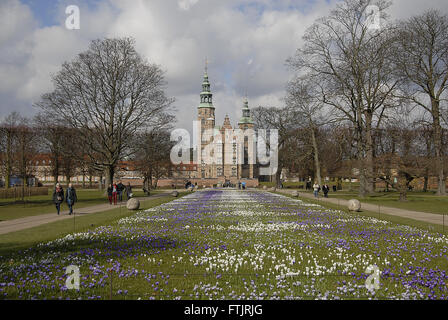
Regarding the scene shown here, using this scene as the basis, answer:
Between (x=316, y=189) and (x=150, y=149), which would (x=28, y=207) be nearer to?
(x=150, y=149)

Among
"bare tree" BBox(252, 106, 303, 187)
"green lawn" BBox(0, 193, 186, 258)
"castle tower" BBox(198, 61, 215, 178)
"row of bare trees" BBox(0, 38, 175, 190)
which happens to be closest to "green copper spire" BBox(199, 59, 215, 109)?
"castle tower" BBox(198, 61, 215, 178)

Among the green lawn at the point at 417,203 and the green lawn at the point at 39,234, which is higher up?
the green lawn at the point at 39,234

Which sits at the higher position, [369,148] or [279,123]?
[279,123]

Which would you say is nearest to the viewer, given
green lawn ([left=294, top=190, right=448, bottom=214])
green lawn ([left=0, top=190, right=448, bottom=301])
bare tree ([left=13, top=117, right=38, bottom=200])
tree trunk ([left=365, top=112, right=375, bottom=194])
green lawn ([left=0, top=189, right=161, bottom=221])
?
green lawn ([left=0, top=190, right=448, bottom=301])

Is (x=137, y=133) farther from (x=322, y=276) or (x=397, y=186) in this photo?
(x=322, y=276)

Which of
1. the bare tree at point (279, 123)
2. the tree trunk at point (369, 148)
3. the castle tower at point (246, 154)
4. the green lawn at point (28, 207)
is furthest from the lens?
the castle tower at point (246, 154)

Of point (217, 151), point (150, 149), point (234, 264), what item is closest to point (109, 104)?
point (150, 149)

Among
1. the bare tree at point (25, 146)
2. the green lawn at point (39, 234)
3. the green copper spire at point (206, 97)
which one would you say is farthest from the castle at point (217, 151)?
the green lawn at point (39, 234)

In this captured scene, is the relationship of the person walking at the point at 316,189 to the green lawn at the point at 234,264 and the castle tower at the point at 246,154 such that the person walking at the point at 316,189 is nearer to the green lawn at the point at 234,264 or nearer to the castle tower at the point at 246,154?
the green lawn at the point at 234,264

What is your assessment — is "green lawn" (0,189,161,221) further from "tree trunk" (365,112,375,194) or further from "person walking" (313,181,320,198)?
"tree trunk" (365,112,375,194)

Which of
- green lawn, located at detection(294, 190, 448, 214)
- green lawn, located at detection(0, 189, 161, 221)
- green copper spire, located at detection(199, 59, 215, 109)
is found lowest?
green lawn, located at detection(294, 190, 448, 214)

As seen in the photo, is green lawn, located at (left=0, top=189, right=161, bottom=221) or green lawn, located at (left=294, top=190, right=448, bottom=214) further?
green lawn, located at (left=294, top=190, right=448, bottom=214)

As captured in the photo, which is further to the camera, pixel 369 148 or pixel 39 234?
pixel 369 148
